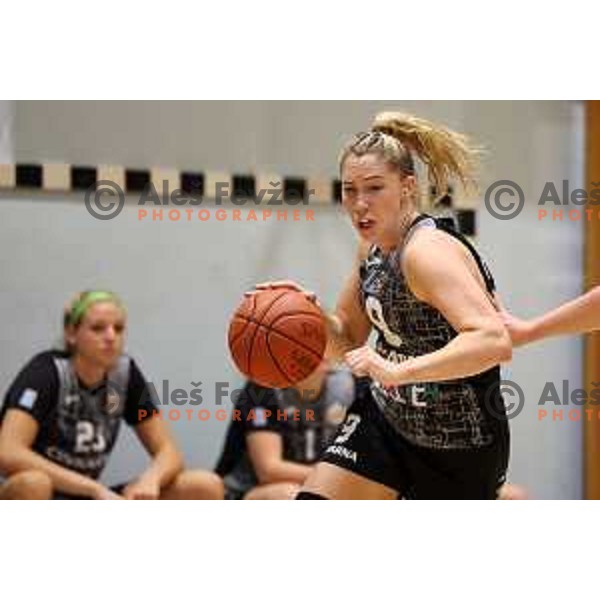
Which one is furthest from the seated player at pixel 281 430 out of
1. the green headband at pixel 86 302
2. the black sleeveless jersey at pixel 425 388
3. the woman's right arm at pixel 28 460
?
the black sleeveless jersey at pixel 425 388

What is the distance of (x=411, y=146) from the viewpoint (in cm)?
287

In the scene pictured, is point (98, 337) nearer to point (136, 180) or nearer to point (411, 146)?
point (136, 180)

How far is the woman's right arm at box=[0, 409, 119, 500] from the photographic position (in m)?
3.63

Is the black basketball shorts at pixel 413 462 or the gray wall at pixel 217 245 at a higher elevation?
the gray wall at pixel 217 245

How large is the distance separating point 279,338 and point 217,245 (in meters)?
1.21

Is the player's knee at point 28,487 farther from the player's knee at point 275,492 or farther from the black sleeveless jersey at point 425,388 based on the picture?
the black sleeveless jersey at point 425,388

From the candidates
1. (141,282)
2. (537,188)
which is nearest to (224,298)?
(141,282)

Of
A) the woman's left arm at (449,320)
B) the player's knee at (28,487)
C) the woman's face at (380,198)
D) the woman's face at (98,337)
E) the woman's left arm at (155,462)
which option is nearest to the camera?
the woman's left arm at (449,320)

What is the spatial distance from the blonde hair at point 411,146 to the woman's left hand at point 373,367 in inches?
19.4

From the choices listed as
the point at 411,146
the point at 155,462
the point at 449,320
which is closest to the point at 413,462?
the point at 449,320

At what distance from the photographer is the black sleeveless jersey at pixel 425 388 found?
107 inches
